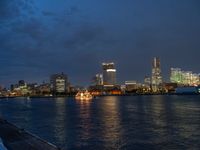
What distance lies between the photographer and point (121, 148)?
125 feet

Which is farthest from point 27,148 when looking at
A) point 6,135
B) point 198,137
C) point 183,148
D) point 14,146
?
point 198,137

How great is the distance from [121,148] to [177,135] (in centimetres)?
1273

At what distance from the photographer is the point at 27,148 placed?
101ft

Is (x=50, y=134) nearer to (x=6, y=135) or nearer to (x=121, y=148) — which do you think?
(x=6, y=135)

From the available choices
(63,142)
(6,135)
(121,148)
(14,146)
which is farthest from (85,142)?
(14,146)

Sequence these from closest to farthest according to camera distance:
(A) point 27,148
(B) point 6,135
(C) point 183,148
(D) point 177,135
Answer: (A) point 27,148 < (C) point 183,148 < (B) point 6,135 < (D) point 177,135

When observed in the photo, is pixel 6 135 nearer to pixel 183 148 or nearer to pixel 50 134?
pixel 50 134

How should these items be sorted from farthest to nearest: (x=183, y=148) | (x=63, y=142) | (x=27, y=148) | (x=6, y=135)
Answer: (x=63, y=142) → (x=6, y=135) → (x=183, y=148) → (x=27, y=148)

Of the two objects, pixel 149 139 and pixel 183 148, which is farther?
pixel 149 139

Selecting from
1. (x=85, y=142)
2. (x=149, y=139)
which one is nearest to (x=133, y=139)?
(x=149, y=139)

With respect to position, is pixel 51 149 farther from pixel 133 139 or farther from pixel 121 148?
pixel 133 139

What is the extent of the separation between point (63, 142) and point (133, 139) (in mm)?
8399

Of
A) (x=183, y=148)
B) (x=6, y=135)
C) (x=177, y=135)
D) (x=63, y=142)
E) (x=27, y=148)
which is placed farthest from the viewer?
(x=177, y=135)

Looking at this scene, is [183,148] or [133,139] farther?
[133,139]
